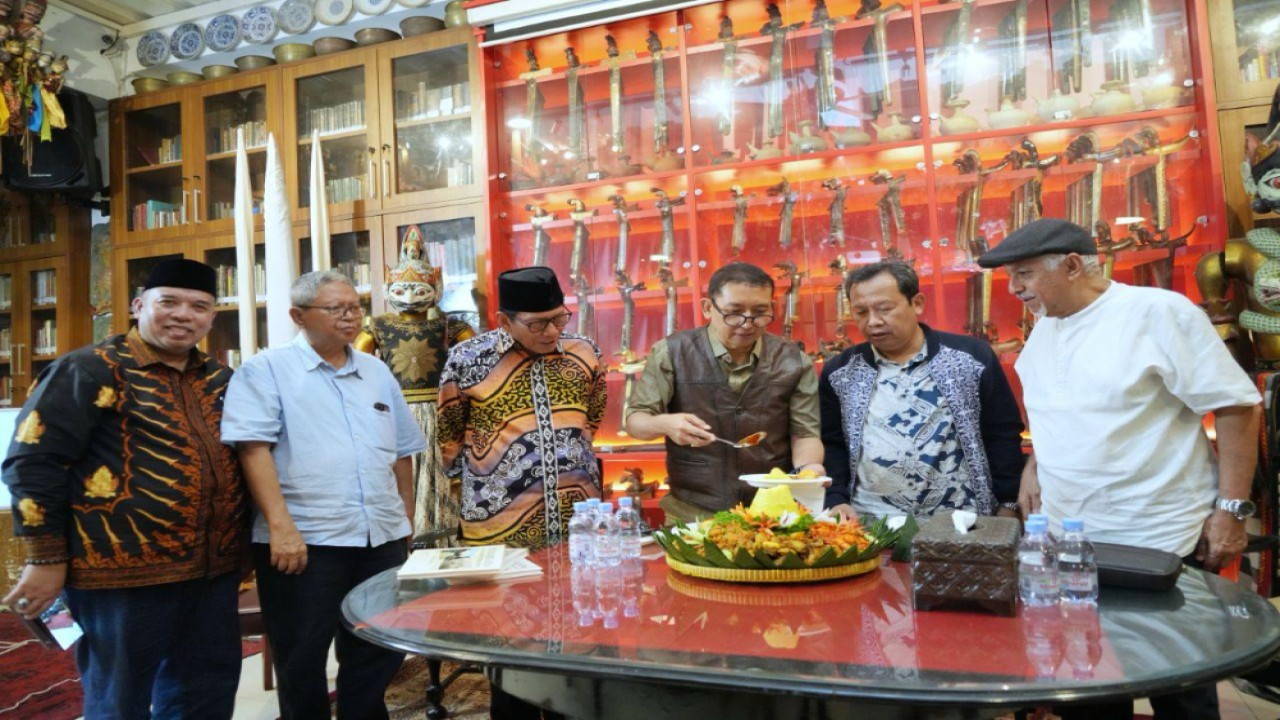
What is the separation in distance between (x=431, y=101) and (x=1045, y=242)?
3.78m

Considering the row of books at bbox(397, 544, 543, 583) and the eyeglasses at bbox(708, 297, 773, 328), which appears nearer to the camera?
the row of books at bbox(397, 544, 543, 583)

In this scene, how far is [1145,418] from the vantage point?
1798mm

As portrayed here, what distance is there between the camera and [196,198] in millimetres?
5137

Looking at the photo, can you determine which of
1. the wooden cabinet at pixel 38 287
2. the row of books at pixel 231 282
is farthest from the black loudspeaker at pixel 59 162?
the row of books at pixel 231 282

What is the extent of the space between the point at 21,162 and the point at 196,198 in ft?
→ 3.70

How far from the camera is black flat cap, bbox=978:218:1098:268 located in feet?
6.05

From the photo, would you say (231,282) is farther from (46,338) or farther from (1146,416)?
(1146,416)

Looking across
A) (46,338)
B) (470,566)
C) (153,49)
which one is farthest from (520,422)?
(46,338)

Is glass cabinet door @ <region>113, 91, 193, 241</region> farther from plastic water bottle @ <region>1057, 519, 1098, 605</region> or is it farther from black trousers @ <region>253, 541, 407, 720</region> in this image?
plastic water bottle @ <region>1057, 519, 1098, 605</region>

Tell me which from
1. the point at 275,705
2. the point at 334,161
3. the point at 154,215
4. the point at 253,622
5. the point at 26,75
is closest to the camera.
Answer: the point at 253,622

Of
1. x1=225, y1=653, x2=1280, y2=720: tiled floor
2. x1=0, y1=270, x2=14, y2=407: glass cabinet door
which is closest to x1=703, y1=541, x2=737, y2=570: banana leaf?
x1=225, y1=653, x2=1280, y2=720: tiled floor

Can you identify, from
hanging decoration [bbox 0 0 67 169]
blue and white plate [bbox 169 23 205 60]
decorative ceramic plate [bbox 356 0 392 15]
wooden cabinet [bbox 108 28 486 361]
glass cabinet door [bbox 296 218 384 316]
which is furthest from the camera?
blue and white plate [bbox 169 23 205 60]

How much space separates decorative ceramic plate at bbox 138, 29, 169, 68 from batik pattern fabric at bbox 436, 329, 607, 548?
4.59 metres

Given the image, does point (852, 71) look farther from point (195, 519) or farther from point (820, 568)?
point (195, 519)
